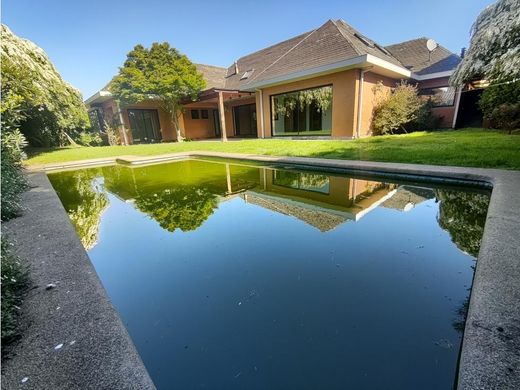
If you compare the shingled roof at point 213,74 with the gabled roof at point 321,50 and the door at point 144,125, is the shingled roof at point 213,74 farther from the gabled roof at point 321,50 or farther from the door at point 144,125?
the door at point 144,125

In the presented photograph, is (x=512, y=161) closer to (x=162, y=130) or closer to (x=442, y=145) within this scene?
(x=442, y=145)

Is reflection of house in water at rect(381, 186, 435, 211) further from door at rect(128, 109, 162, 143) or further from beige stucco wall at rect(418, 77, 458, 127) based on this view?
door at rect(128, 109, 162, 143)

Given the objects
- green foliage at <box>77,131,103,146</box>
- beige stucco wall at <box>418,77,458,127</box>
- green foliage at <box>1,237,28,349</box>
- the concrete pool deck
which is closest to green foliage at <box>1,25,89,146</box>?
green foliage at <box>77,131,103,146</box>

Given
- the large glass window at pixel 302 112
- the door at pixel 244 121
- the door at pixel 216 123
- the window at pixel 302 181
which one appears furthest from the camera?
the door at pixel 216 123

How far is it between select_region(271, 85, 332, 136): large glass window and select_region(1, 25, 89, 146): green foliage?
9430 mm

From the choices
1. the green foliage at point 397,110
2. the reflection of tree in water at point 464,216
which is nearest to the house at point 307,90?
the green foliage at point 397,110

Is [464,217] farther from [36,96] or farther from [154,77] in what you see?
[154,77]

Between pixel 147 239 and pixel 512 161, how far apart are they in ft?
22.8

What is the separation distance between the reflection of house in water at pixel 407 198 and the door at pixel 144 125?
17.3m

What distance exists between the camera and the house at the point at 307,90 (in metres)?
11.0

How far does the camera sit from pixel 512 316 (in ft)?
4.83

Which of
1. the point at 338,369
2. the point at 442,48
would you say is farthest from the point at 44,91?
the point at 442,48

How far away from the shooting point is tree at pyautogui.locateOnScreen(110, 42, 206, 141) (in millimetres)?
14117

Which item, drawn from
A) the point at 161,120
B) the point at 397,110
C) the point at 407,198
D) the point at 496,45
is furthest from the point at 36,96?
the point at 397,110
